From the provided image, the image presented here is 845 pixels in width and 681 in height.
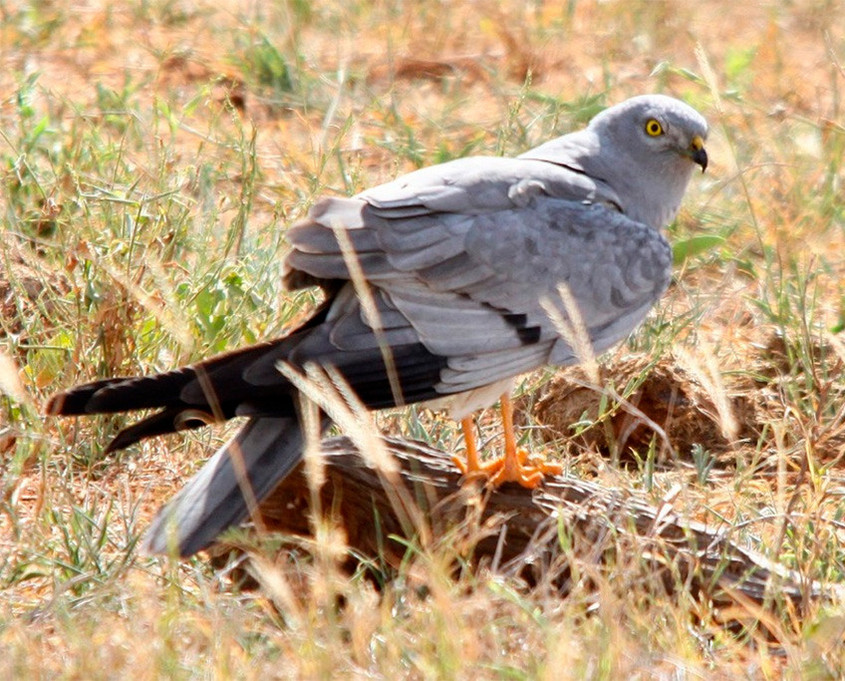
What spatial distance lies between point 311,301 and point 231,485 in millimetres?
1274

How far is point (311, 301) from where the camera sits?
466 centimetres

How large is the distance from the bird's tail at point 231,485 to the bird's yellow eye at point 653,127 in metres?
1.65

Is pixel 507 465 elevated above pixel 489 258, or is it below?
below

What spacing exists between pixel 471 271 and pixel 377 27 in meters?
4.08

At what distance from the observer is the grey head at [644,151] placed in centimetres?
453

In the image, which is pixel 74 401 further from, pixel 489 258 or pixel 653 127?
pixel 653 127

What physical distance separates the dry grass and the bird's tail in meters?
0.13

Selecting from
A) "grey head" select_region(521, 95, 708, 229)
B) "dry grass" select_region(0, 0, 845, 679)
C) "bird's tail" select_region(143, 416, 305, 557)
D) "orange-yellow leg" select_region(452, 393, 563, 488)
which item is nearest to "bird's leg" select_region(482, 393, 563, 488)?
"orange-yellow leg" select_region(452, 393, 563, 488)

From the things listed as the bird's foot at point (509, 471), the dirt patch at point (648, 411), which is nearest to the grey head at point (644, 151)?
the dirt patch at point (648, 411)

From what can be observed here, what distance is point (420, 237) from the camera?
3.91m

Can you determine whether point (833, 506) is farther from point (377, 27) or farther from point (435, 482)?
point (377, 27)

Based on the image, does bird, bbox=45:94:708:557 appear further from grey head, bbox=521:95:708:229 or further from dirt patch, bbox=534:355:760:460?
dirt patch, bbox=534:355:760:460

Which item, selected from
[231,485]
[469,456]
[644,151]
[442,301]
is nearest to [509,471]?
[469,456]

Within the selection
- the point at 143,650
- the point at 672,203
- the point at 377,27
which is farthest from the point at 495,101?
the point at 143,650
